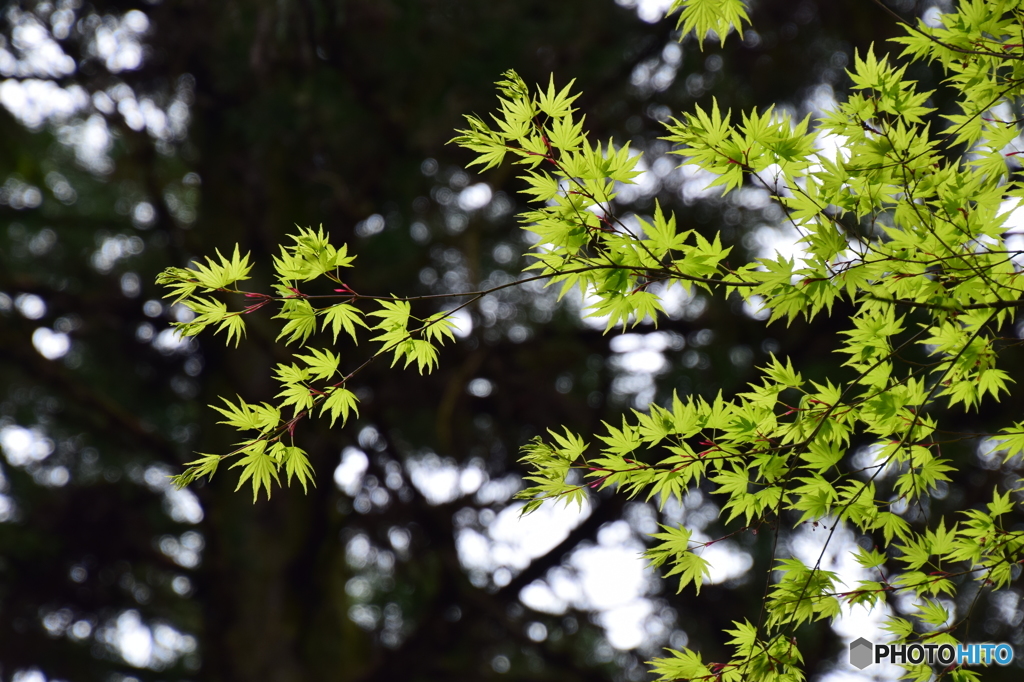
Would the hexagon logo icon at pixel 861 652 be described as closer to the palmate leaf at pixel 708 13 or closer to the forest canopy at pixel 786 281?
the forest canopy at pixel 786 281

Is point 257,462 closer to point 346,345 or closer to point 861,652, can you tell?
point 861,652

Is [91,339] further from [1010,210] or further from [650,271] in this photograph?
[1010,210]

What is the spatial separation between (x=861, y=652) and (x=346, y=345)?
10.1ft

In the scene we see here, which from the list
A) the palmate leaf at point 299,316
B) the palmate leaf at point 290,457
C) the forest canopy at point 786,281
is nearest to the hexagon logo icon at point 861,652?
the forest canopy at point 786,281

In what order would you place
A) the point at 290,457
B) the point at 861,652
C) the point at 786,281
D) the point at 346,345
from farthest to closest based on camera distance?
the point at 346,345
the point at 861,652
the point at 290,457
the point at 786,281

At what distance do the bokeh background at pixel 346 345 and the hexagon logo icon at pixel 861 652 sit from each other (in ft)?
4.35

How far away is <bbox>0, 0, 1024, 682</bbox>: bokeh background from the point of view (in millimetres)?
3867

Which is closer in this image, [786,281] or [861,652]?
[786,281]

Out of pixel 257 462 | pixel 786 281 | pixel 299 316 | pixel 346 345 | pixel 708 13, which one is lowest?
pixel 257 462

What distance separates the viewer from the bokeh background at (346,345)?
3.87 m

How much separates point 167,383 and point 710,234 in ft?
12.2

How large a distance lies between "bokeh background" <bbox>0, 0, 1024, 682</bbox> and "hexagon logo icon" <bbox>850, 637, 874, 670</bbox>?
4.35 ft

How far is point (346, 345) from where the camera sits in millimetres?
4562

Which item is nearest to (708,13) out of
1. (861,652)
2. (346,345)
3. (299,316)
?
(299,316)
